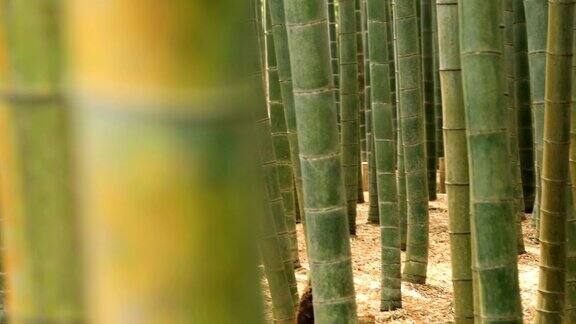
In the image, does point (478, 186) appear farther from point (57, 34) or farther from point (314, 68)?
point (57, 34)

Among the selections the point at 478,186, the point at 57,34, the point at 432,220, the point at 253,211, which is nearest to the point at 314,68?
the point at 478,186

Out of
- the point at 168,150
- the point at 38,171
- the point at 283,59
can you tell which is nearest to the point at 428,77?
the point at 283,59

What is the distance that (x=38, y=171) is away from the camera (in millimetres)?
813

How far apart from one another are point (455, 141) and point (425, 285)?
102 inches

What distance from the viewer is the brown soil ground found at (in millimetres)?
4117

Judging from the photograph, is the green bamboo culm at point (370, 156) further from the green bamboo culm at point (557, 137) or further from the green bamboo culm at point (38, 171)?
the green bamboo culm at point (38, 171)

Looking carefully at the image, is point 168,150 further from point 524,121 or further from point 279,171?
point 524,121

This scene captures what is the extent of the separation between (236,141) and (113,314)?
167mm

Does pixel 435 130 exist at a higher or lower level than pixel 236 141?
lower

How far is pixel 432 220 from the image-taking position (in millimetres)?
6527

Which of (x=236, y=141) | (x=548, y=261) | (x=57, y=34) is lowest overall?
(x=548, y=261)

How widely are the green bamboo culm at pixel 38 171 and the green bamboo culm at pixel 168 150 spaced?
18cm

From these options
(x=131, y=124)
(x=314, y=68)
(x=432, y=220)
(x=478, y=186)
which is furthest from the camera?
(x=432, y=220)

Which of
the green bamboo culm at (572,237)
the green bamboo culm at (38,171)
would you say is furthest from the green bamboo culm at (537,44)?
the green bamboo culm at (38,171)
